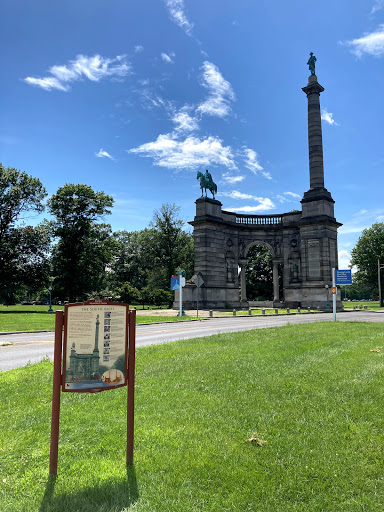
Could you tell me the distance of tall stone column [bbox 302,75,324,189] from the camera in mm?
42375

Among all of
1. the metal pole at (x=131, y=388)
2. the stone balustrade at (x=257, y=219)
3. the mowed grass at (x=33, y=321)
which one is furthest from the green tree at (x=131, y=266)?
the metal pole at (x=131, y=388)

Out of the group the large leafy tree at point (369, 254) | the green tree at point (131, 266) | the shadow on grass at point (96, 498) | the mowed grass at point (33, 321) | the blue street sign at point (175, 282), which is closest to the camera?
the shadow on grass at point (96, 498)

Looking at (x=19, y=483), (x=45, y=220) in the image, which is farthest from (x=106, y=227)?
(x=19, y=483)

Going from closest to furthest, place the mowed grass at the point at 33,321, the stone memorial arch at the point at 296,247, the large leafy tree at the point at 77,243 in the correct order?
the mowed grass at the point at 33,321 < the stone memorial arch at the point at 296,247 < the large leafy tree at the point at 77,243

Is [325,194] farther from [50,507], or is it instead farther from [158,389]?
[50,507]

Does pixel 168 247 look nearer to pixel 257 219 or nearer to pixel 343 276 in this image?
pixel 257 219

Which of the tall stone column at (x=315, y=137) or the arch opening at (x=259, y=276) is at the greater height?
the tall stone column at (x=315, y=137)

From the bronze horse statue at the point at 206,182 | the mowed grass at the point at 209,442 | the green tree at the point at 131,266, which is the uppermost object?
the bronze horse statue at the point at 206,182

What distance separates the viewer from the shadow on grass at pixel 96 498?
134 inches

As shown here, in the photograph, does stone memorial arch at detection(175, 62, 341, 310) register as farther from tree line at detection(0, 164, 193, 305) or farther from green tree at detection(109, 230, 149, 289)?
green tree at detection(109, 230, 149, 289)

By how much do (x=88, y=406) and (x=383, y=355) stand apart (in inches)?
279

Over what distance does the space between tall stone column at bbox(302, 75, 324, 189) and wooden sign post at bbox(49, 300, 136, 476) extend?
137ft

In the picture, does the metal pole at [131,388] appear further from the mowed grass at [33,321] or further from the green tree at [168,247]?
the green tree at [168,247]

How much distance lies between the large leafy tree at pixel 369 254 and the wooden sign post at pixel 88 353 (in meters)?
67.1
